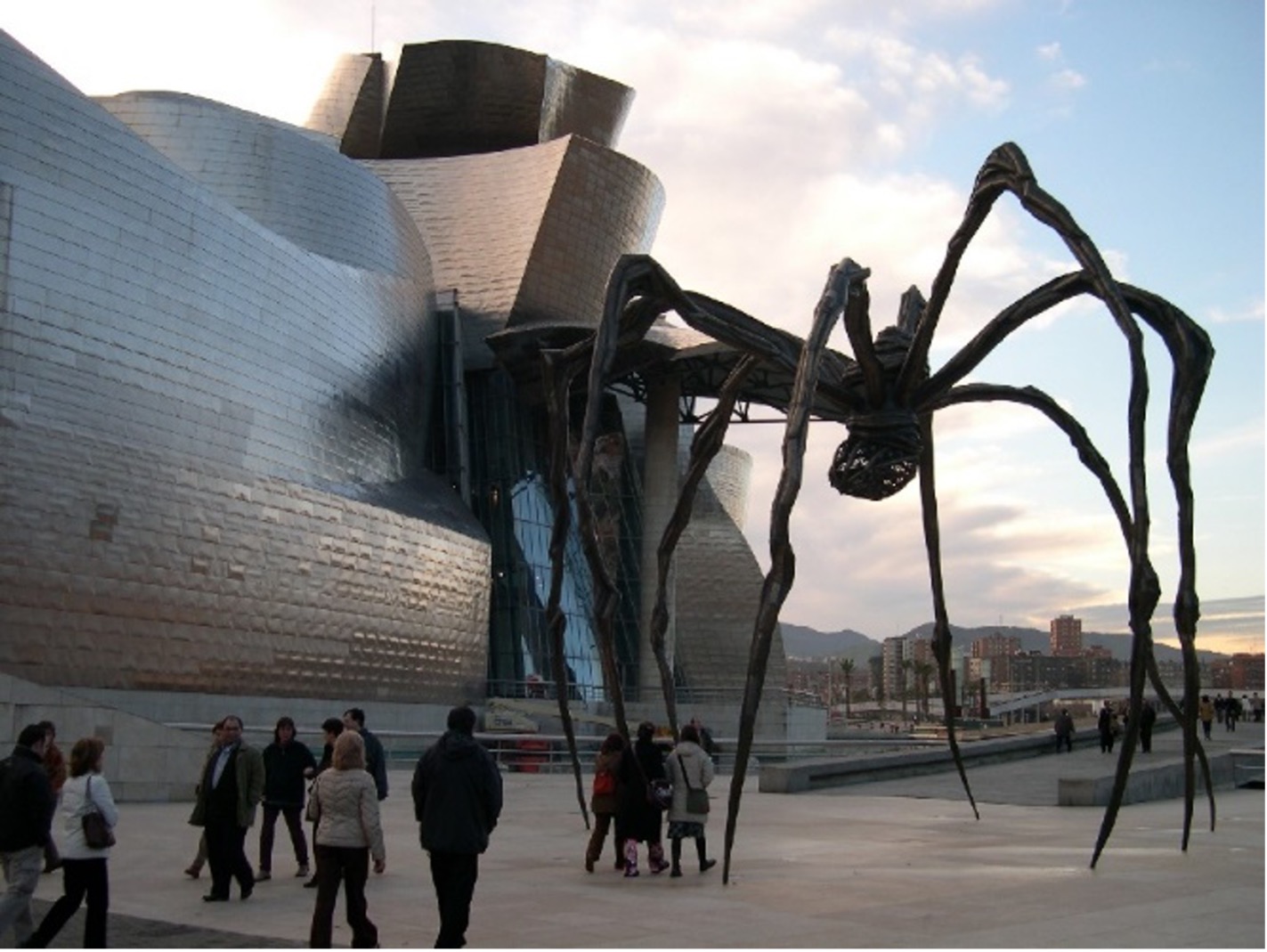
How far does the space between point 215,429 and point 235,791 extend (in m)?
19.1

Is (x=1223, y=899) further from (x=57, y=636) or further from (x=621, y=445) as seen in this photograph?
(x=621, y=445)

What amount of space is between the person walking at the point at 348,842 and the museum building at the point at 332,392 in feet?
56.6

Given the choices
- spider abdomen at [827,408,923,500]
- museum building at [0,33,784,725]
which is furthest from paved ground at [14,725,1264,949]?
museum building at [0,33,784,725]

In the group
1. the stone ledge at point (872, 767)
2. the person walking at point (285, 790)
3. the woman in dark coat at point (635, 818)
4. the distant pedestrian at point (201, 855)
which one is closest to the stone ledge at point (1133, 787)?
the stone ledge at point (872, 767)

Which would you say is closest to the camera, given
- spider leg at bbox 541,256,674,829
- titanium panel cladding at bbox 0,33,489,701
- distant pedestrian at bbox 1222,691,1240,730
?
spider leg at bbox 541,256,674,829

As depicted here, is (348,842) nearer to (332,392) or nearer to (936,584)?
(936,584)

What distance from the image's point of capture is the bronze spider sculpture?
945 cm

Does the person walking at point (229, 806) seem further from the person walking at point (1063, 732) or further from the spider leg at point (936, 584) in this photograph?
the person walking at point (1063, 732)

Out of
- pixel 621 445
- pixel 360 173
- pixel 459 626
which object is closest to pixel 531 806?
pixel 459 626

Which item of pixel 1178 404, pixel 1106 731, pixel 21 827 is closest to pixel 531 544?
pixel 1106 731

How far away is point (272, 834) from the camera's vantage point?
38.1 ft

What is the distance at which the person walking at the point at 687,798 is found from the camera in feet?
37.1

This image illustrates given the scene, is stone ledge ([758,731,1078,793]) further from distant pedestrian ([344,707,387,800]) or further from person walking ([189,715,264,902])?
person walking ([189,715,264,902])

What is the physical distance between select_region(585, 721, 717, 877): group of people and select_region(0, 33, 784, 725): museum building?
15255 millimetres
